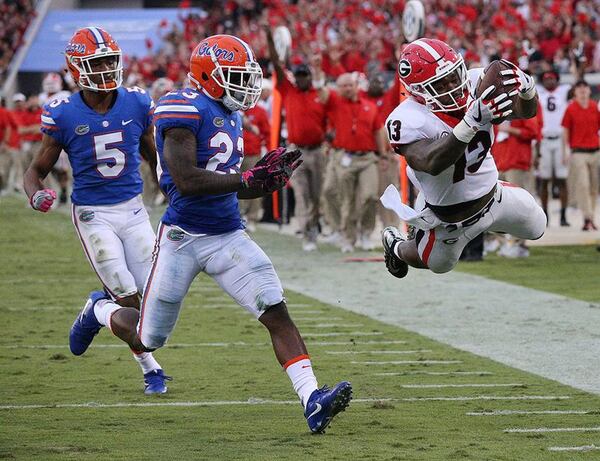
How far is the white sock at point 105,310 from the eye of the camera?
21.7 feet

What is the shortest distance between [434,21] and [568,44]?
12.3ft

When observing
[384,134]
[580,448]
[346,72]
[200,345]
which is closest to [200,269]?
[580,448]

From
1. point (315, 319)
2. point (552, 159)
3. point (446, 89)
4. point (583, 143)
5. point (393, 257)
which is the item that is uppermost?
point (446, 89)

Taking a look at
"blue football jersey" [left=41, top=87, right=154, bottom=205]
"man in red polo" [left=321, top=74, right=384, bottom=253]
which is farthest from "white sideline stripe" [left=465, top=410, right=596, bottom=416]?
"man in red polo" [left=321, top=74, right=384, bottom=253]

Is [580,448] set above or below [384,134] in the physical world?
above

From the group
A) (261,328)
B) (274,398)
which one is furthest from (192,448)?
(261,328)

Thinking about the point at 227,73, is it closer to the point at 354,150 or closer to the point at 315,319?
the point at 315,319

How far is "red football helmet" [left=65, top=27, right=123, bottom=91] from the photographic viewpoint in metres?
6.91

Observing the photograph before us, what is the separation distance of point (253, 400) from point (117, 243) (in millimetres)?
1083

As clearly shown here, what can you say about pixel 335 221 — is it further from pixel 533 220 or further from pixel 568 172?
pixel 533 220

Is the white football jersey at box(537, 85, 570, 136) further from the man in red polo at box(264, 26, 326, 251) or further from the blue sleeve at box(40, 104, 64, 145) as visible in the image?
the blue sleeve at box(40, 104, 64, 145)

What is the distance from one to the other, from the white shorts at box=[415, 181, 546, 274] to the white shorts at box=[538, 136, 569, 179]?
9465mm

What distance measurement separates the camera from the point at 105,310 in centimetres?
668

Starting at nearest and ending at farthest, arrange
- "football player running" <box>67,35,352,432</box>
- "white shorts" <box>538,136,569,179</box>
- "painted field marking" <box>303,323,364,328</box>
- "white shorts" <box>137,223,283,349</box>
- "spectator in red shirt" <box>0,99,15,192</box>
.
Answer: "football player running" <box>67,35,352,432</box>, "white shorts" <box>137,223,283,349</box>, "painted field marking" <box>303,323,364,328</box>, "white shorts" <box>538,136,569,179</box>, "spectator in red shirt" <box>0,99,15,192</box>
